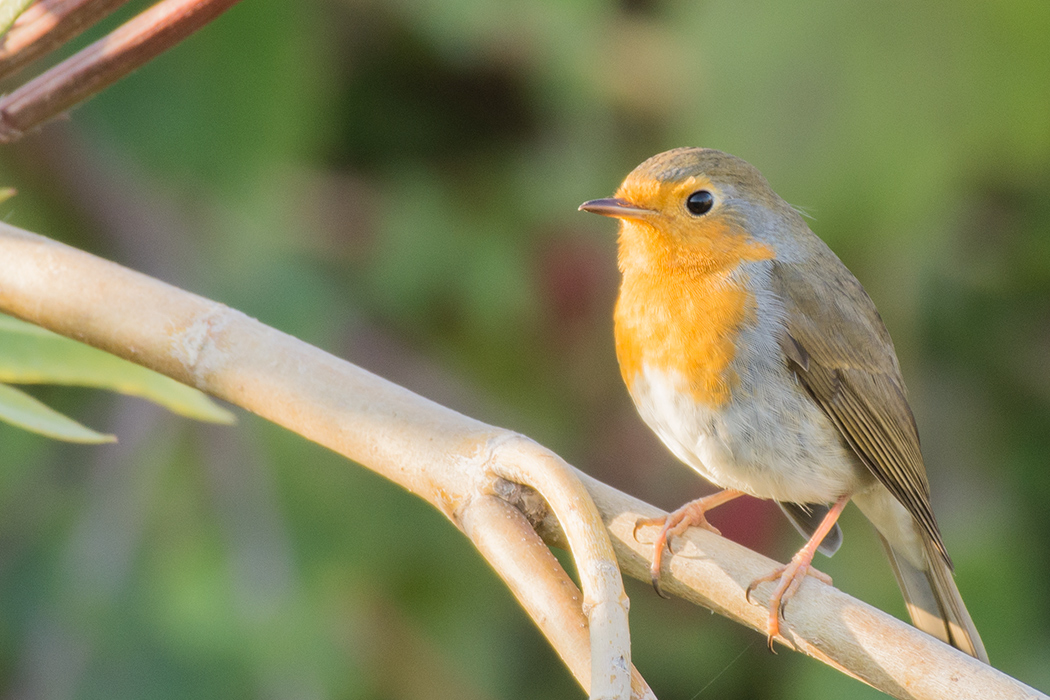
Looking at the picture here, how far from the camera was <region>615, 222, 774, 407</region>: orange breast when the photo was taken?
5.37 feet

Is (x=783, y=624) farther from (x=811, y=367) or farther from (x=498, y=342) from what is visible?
(x=498, y=342)

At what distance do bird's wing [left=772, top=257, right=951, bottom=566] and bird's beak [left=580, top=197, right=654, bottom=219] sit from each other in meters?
0.26

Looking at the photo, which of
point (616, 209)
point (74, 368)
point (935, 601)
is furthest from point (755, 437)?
point (74, 368)

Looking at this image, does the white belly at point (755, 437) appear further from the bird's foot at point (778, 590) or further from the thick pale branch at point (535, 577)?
the thick pale branch at point (535, 577)

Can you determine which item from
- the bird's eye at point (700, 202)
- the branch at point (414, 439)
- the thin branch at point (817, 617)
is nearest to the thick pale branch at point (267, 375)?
the branch at point (414, 439)

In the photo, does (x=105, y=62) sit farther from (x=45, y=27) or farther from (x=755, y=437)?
(x=755, y=437)

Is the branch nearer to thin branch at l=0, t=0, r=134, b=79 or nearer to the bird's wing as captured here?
thin branch at l=0, t=0, r=134, b=79

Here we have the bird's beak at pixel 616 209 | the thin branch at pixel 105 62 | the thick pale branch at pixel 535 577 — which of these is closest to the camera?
the thick pale branch at pixel 535 577

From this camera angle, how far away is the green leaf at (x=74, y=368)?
1118 millimetres

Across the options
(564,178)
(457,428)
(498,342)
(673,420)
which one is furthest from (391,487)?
(457,428)

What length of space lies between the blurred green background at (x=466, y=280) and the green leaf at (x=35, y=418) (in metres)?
1.31

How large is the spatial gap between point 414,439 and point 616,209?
693mm

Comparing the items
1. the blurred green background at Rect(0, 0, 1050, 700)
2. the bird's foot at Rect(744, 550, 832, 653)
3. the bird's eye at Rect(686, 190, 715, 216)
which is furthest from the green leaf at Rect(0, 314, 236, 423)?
the blurred green background at Rect(0, 0, 1050, 700)

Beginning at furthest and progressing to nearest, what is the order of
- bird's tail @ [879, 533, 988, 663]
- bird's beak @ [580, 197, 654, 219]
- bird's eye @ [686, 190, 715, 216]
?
bird's tail @ [879, 533, 988, 663], bird's eye @ [686, 190, 715, 216], bird's beak @ [580, 197, 654, 219]
